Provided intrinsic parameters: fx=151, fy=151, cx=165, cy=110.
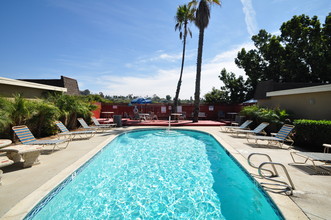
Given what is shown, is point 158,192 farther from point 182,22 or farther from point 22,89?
point 182,22

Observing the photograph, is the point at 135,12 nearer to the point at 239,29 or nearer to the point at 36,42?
the point at 239,29

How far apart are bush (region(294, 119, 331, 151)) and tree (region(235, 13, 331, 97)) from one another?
54.5 feet

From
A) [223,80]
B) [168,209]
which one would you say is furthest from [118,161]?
[223,80]

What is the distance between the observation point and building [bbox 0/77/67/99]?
670 cm

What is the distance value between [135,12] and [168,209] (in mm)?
11907

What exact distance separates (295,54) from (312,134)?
682 inches

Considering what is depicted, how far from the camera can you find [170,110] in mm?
17703

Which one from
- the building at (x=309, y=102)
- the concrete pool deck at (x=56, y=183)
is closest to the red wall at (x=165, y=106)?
the building at (x=309, y=102)

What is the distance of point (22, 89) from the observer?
780cm

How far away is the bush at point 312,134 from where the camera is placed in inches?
218

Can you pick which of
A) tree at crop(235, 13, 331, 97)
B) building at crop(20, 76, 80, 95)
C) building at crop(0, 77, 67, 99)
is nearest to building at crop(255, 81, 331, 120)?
tree at crop(235, 13, 331, 97)

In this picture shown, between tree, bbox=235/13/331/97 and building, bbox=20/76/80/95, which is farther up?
tree, bbox=235/13/331/97

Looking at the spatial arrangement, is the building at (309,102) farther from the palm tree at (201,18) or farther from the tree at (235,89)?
the tree at (235,89)

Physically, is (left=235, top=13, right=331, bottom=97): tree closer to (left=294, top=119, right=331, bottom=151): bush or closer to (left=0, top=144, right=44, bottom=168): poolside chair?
(left=294, top=119, right=331, bottom=151): bush
